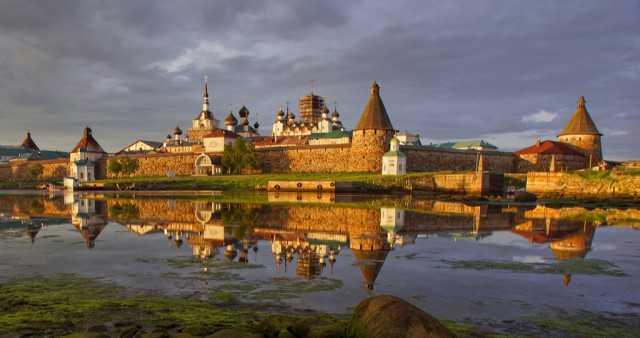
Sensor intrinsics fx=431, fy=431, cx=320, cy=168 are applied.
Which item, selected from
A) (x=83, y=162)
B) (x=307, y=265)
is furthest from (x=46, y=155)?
(x=307, y=265)

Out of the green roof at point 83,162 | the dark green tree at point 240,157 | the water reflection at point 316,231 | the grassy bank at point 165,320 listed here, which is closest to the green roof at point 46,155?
the green roof at point 83,162

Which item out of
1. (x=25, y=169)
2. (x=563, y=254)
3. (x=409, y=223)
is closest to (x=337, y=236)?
(x=409, y=223)

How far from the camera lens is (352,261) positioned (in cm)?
719

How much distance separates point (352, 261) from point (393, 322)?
369 centimetres

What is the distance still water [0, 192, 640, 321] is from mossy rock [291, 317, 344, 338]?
760 millimetres

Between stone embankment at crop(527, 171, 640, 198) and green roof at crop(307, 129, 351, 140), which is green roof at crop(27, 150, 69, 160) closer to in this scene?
green roof at crop(307, 129, 351, 140)

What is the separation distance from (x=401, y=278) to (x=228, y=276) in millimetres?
2509

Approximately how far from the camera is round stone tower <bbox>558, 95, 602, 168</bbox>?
48.6 meters

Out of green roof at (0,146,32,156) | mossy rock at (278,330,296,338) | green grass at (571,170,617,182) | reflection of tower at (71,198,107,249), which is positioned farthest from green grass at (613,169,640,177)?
green roof at (0,146,32,156)

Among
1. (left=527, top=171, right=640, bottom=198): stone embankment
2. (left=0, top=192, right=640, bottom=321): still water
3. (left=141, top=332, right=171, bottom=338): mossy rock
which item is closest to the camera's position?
(left=141, top=332, right=171, bottom=338): mossy rock

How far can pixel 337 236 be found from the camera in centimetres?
973

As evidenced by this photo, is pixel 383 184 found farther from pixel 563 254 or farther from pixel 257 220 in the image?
pixel 563 254

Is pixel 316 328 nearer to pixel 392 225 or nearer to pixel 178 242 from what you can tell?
pixel 178 242

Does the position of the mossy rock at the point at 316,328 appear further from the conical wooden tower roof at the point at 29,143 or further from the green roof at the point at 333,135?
the conical wooden tower roof at the point at 29,143
